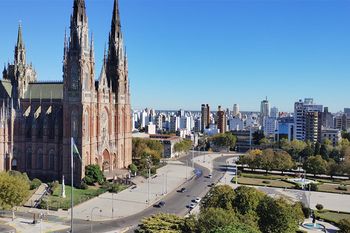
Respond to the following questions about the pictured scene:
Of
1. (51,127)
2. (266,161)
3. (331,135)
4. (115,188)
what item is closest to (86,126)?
(51,127)

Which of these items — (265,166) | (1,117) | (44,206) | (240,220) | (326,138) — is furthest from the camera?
(326,138)

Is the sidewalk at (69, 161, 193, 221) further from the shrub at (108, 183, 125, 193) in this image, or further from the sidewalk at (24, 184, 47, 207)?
the sidewalk at (24, 184, 47, 207)

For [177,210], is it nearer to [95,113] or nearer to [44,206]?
[44,206]

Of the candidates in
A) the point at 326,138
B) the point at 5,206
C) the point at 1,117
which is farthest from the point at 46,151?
the point at 326,138

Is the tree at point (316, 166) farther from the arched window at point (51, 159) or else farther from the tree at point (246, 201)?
the arched window at point (51, 159)

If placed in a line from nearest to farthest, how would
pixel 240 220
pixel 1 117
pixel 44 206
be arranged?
pixel 240 220 → pixel 44 206 → pixel 1 117

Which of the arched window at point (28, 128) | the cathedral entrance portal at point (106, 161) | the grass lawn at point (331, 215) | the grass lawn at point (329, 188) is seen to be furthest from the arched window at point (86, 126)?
the grass lawn at point (329, 188)

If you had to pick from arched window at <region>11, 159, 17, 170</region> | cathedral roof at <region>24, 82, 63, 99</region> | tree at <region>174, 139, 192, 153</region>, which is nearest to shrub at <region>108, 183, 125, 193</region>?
arched window at <region>11, 159, 17, 170</region>
